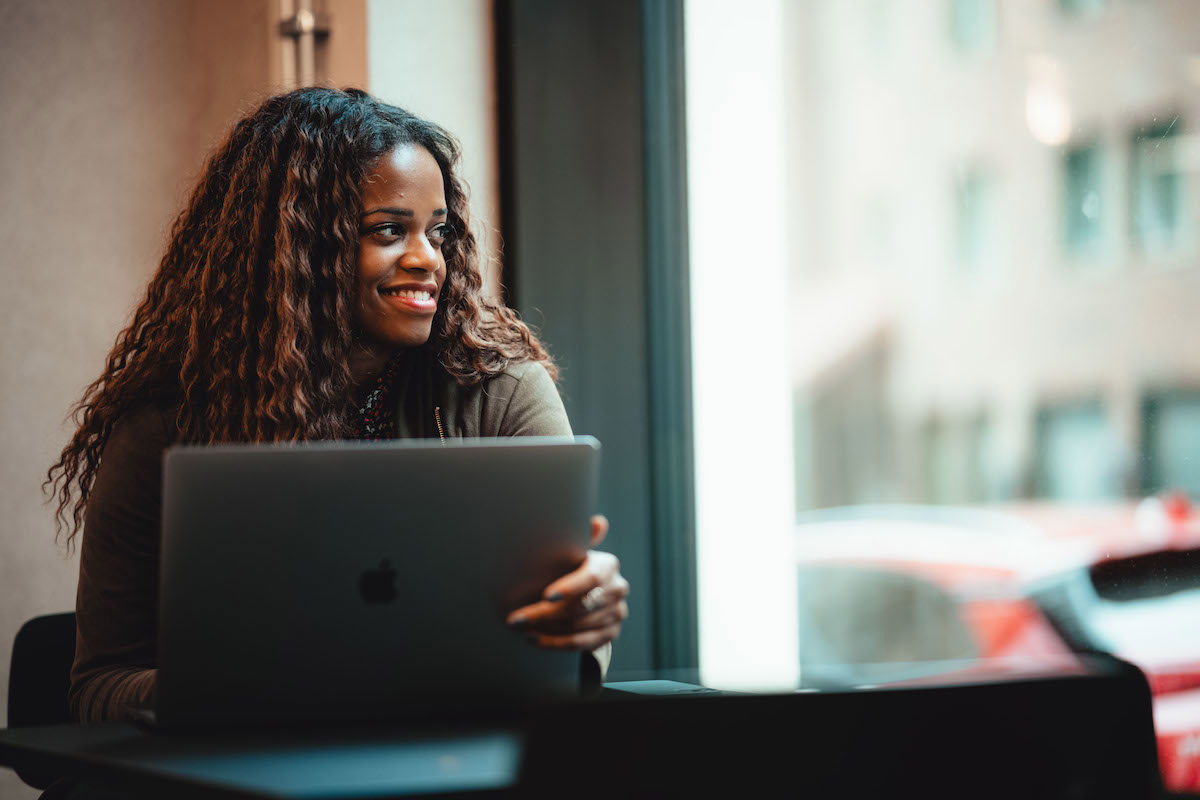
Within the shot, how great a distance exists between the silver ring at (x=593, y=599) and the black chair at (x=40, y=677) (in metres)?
0.82

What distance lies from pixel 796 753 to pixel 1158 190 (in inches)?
49.7

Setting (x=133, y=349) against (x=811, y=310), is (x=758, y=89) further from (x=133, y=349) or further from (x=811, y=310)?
(x=811, y=310)

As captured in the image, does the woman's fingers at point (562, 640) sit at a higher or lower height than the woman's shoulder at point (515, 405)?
lower

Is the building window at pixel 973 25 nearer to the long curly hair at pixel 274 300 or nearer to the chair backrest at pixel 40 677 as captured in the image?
the long curly hair at pixel 274 300

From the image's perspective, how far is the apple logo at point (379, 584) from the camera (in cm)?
97

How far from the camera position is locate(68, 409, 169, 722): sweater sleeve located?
4.42 ft

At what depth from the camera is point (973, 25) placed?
4.08 meters

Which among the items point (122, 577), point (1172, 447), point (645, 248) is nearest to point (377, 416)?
point (122, 577)

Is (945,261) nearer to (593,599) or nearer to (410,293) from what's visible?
(410,293)

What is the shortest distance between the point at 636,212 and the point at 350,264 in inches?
34.4

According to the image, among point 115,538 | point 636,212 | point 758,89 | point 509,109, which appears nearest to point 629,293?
point 636,212

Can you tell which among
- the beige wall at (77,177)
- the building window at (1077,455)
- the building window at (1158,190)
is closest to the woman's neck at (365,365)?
the beige wall at (77,177)

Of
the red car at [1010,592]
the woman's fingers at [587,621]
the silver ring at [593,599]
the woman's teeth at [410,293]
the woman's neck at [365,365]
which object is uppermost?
the woman's teeth at [410,293]

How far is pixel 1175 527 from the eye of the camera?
1838mm
